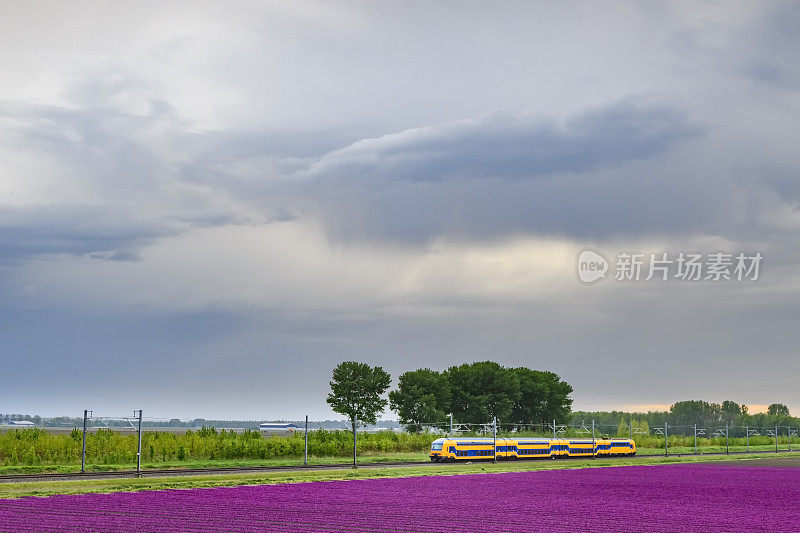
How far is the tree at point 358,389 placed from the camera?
4638 inches

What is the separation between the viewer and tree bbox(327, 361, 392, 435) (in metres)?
118

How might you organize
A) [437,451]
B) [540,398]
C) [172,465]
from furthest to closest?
[540,398] < [437,451] < [172,465]

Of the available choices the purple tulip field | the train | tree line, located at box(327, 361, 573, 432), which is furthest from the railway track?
tree line, located at box(327, 361, 573, 432)

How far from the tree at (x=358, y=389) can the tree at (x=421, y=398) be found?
580 cm

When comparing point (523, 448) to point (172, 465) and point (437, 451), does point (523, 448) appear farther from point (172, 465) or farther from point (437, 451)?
point (172, 465)

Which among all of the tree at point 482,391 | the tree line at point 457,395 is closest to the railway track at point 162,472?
the tree line at point 457,395

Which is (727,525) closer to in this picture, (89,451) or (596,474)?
(596,474)

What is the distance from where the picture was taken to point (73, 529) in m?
25.5

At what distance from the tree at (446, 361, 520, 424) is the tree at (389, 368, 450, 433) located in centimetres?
315

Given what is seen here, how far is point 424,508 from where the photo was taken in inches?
1364

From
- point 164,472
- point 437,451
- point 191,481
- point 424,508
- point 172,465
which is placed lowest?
point 437,451

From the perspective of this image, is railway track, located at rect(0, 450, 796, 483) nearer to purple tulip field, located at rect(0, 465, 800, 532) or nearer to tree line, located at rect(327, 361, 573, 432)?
purple tulip field, located at rect(0, 465, 800, 532)

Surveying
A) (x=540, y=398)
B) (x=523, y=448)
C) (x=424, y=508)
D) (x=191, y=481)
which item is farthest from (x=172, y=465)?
(x=540, y=398)

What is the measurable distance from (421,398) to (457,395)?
9.74 metres
